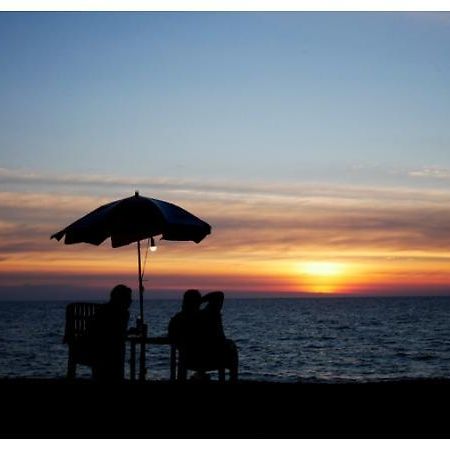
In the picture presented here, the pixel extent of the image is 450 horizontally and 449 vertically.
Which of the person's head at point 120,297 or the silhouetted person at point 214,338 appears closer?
the person's head at point 120,297

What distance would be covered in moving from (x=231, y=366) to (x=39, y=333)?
69624mm

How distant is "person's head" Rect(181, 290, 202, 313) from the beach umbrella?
1.91ft

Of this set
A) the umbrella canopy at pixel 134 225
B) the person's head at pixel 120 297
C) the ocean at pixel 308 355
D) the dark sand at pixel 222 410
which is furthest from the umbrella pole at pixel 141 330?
the ocean at pixel 308 355

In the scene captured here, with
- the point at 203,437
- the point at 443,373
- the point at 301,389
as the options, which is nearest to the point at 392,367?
the point at 443,373

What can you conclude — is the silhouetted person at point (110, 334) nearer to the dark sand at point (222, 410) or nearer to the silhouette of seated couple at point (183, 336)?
the silhouette of seated couple at point (183, 336)

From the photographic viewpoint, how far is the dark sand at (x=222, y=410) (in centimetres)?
662

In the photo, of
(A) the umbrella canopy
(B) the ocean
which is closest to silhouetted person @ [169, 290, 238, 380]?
(A) the umbrella canopy

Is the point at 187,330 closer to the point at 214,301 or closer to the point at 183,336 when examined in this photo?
the point at 183,336

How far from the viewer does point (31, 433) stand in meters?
6.47

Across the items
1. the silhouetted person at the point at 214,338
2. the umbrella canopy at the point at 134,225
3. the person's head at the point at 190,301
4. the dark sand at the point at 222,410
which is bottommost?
the dark sand at the point at 222,410

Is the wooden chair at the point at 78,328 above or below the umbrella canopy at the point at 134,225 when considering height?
below

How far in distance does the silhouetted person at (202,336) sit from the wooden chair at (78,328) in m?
1.04

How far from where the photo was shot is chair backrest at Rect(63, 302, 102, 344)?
931 cm
